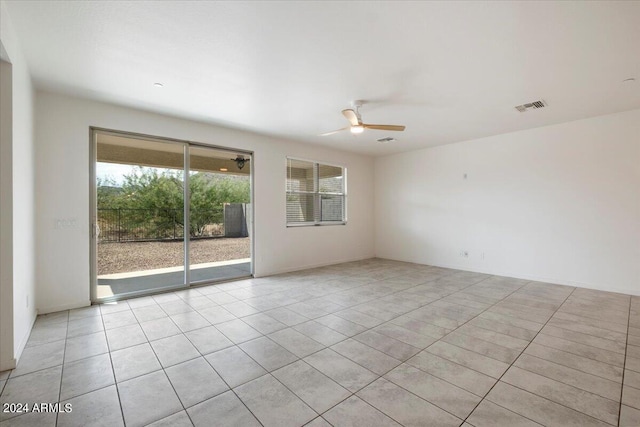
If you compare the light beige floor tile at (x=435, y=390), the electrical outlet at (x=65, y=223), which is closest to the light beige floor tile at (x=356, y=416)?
the light beige floor tile at (x=435, y=390)

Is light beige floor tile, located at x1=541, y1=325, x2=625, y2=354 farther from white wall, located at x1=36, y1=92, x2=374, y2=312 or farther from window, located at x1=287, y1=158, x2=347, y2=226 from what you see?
window, located at x1=287, y1=158, x2=347, y2=226

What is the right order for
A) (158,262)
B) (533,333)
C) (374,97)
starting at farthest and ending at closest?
(158,262) → (374,97) → (533,333)

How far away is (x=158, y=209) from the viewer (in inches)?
175

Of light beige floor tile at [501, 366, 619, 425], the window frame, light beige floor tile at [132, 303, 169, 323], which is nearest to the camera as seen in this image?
light beige floor tile at [501, 366, 619, 425]

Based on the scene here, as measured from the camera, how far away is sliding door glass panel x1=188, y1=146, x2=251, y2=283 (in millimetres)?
4801

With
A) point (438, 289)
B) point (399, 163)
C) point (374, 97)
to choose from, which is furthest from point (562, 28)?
point (399, 163)

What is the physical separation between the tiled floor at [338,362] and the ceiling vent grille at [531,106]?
2.66 metres

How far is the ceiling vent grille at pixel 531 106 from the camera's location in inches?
150

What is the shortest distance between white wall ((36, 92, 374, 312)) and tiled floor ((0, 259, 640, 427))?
602 millimetres

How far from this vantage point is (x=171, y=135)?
4359mm

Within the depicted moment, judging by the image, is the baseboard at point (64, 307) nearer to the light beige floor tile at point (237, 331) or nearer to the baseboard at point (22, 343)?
the baseboard at point (22, 343)

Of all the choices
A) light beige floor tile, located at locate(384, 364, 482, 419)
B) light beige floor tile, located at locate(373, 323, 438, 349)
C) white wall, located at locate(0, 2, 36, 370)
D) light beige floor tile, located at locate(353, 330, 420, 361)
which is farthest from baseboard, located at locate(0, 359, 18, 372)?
light beige floor tile, located at locate(373, 323, 438, 349)

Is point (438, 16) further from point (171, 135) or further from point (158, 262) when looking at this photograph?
point (158, 262)

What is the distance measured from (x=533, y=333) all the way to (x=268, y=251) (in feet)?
13.4
